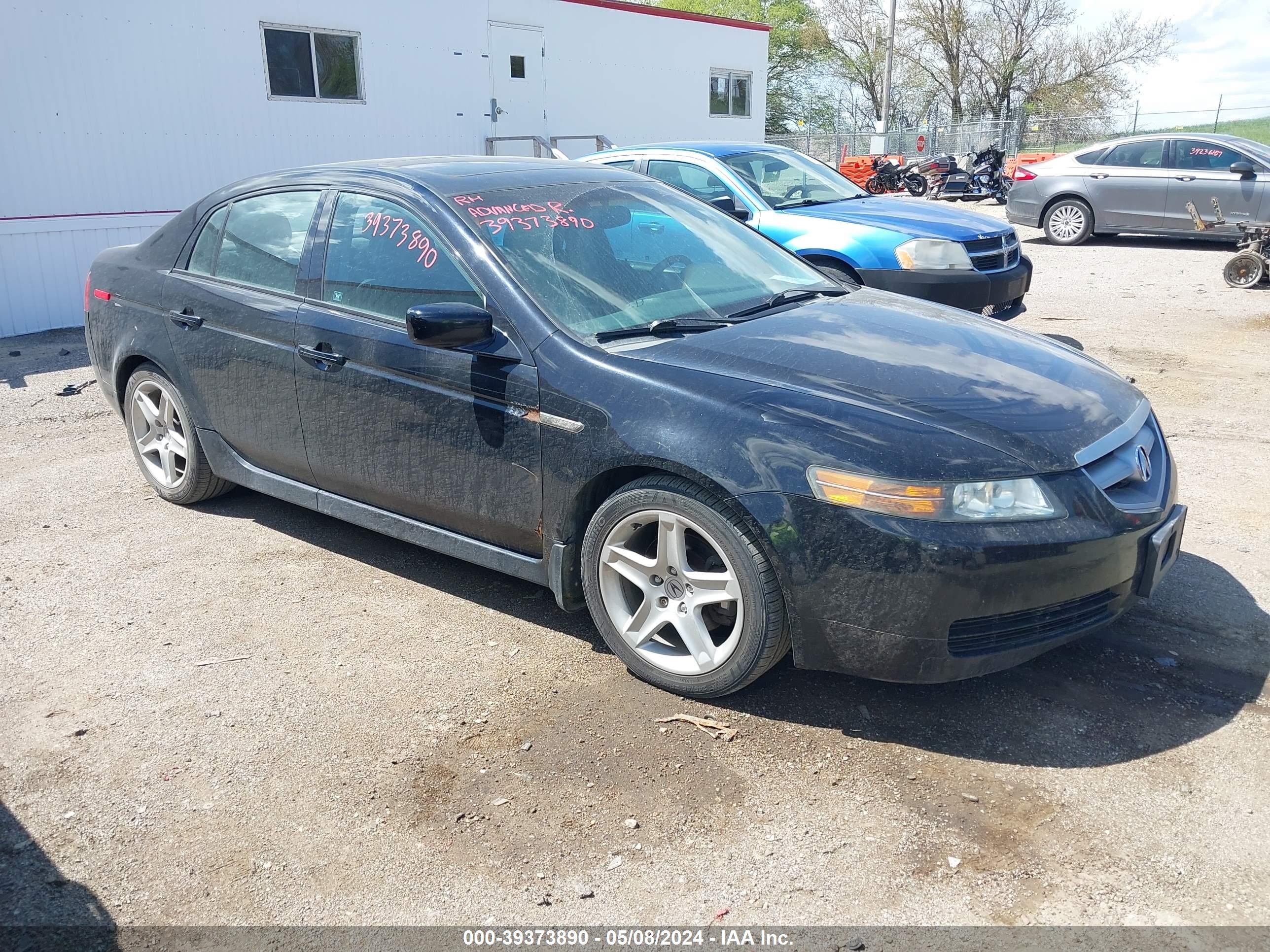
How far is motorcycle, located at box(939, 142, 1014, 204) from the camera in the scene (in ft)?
76.7

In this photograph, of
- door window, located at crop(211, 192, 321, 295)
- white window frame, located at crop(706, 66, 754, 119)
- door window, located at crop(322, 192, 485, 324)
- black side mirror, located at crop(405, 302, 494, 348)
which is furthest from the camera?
white window frame, located at crop(706, 66, 754, 119)

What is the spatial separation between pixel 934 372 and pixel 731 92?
18830 millimetres

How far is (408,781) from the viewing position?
3.04 metres

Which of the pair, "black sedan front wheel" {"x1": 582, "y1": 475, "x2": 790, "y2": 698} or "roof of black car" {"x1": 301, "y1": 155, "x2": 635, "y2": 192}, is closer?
"black sedan front wheel" {"x1": 582, "y1": 475, "x2": 790, "y2": 698}

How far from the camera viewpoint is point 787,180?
8680 millimetres

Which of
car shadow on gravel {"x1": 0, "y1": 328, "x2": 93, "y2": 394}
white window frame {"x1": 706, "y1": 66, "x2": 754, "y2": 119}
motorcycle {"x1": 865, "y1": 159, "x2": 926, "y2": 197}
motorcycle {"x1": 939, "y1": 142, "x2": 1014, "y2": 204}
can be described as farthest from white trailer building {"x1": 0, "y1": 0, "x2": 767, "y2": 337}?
motorcycle {"x1": 939, "y1": 142, "x2": 1014, "y2": 204}

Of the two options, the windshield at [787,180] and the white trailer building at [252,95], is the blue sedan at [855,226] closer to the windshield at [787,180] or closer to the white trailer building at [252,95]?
the windshield at [787,180]

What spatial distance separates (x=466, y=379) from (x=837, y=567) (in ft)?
4.87

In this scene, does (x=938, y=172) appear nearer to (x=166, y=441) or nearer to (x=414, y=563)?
(x=166, y=441)

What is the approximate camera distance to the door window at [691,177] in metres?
8.41

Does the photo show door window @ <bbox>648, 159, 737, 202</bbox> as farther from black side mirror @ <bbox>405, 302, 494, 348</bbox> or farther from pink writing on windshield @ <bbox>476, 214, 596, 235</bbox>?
black side mirror @ <bbox>405, 302, 494, 348</bbox>

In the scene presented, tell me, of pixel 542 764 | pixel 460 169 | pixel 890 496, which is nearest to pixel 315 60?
pixel 460 169

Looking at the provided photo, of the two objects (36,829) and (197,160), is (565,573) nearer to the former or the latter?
(36,829)

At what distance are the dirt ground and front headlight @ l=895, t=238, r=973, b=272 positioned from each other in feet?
10.8
